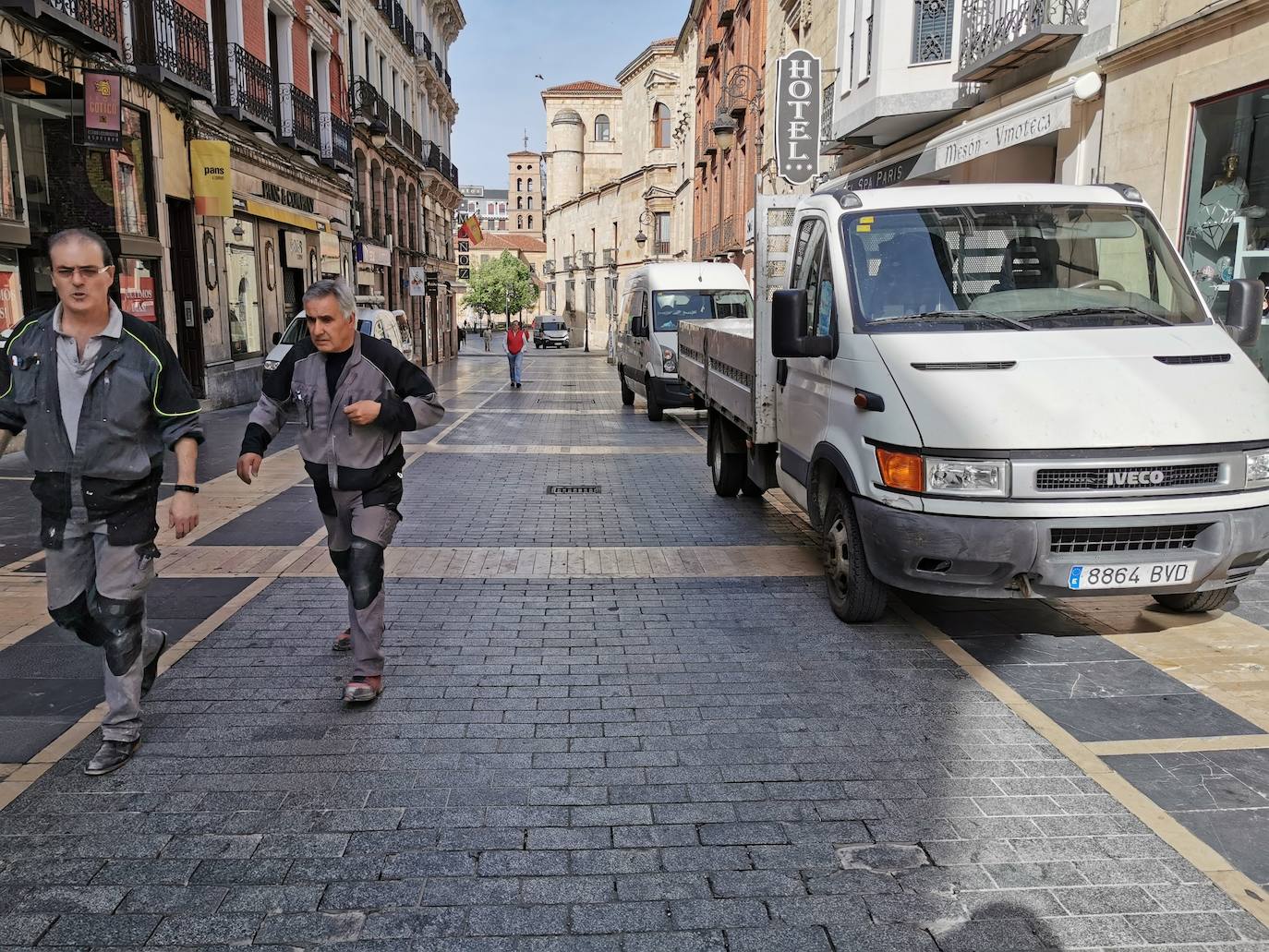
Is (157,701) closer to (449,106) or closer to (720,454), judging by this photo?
(720,454)

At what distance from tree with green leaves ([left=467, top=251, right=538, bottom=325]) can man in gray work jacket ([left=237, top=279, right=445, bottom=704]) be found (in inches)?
3564

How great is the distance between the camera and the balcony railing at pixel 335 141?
2522 cm

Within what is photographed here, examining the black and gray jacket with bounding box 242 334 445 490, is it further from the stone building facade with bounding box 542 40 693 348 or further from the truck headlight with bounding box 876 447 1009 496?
the stone building facade with bounding box 542 40 693 348

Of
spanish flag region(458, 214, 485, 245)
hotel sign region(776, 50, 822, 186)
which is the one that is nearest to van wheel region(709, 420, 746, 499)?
hotel sign region(776, 50, 822, 186)

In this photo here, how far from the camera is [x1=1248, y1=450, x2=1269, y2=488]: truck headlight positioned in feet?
15.0

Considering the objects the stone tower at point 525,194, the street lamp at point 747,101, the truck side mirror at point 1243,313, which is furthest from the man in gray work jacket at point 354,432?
the stone tower at point 525,194

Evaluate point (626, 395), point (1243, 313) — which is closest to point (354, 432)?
point (1243, 313)

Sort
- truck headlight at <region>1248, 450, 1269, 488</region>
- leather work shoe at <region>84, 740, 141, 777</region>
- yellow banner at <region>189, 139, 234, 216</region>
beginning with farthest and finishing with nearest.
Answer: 1. yellow banner at <region>189, 139, 234, 216</region>
2. truck headlight at <region>1248, 450, 1269, 488</region>
3. leather work shoe at <region>84, 740, 141, 777</region>

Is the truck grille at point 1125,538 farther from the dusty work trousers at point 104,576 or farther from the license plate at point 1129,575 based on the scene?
the dusty work trousers at point 104,576

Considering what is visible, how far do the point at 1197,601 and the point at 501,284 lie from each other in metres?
92.8

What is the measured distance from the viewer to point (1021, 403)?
447 cm

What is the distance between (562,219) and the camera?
79.5 m

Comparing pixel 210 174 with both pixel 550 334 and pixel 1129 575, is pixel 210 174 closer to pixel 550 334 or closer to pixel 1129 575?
pixel 1129 575

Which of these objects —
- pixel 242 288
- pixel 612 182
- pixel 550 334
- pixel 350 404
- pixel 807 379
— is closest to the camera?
pixel 350 404
